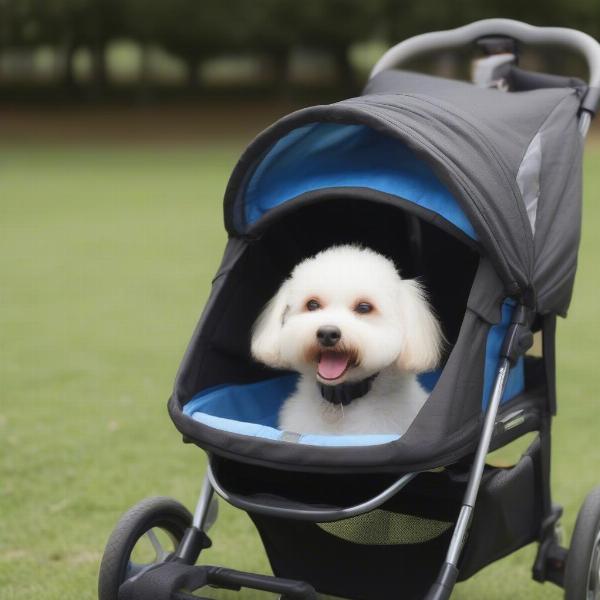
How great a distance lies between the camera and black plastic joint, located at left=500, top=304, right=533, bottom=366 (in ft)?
9.87

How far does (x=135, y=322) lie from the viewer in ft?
24.7

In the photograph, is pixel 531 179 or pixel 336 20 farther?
pixel 336 20

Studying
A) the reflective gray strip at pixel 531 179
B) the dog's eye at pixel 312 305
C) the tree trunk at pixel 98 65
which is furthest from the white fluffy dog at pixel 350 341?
the tree trunk at pixel 98 65

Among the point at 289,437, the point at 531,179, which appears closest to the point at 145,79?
the point at 531,179

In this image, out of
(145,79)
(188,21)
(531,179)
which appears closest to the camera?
(531,179)

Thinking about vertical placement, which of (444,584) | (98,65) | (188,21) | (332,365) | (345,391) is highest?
(332,365)

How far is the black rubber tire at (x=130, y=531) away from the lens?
3008mm

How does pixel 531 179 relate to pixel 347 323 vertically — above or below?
above

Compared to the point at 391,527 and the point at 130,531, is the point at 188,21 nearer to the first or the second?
the point at 130,531

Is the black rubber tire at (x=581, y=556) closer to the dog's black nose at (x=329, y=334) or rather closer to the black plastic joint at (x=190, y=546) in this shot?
the dog's black nose at (x=329, y=334)

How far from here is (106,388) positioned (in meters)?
6.00

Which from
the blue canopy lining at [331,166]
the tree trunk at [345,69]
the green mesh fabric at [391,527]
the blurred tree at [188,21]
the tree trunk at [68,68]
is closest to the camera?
the green mesh fabric at [391,527]

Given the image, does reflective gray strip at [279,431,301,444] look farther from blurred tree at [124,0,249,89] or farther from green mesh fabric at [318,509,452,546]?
blurred tree at [124,0,249,89]

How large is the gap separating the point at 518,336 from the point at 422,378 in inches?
27.8
